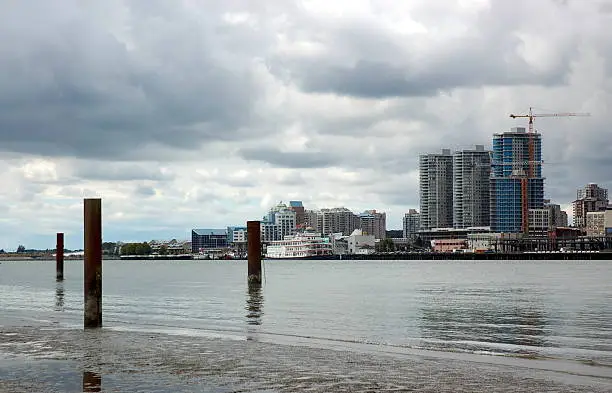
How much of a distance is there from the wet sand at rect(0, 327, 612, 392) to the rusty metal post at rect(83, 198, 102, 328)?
3810 mm

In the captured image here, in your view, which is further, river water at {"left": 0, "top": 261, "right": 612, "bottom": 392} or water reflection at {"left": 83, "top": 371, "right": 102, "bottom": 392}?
river water at {"left": 0, "top": 261, "right": 612, "bottom": 392}

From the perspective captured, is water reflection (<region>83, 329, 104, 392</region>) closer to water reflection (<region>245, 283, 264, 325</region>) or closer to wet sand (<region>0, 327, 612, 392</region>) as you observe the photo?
wet sand (<region>0, 327, 612, 392</region>)

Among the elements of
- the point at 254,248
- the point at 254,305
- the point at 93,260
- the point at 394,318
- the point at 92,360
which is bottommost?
the point at 254,305

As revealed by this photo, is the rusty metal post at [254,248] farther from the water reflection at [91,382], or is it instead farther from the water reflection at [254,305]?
the water reflection at [91,382]

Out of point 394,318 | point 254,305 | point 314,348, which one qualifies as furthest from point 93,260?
point 254,305

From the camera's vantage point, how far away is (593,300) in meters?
61.1

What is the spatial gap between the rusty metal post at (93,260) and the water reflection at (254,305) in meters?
8.49

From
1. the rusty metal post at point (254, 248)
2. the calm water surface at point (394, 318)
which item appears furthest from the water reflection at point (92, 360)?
the rusty metal post at point (254, 248)

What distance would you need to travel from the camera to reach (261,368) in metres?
24.6

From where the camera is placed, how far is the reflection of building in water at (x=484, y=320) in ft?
114

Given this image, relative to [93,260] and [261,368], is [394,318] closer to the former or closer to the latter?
[93,260]

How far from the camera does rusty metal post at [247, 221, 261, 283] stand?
66812 mm

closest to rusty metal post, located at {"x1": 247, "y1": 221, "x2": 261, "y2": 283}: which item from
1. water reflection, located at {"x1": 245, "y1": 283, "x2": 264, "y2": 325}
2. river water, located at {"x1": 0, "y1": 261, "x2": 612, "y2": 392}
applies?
water reflection, located at {"x1": 245, "y1": 283, "x2": 264, "y2": 325}

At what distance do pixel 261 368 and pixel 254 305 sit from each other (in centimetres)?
3244
